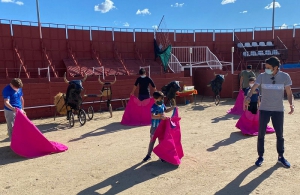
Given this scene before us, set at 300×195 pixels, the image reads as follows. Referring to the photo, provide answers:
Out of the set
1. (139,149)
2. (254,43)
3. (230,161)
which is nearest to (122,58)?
(254,43)

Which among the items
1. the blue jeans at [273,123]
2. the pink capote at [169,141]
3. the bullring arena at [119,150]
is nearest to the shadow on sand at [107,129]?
the bullring arena at [119,150]

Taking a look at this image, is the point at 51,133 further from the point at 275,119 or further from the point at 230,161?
the point at 275,119

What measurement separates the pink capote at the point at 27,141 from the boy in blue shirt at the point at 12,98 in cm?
32

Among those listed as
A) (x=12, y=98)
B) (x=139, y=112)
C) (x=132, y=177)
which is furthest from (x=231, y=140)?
(x=12, y=98)

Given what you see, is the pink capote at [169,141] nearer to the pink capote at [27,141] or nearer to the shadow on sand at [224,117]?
the pink capote at [27,141]

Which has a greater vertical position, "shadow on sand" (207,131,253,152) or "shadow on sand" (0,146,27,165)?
"shadow on sand" (207,131,253,152)

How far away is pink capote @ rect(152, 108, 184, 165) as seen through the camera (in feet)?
14.8

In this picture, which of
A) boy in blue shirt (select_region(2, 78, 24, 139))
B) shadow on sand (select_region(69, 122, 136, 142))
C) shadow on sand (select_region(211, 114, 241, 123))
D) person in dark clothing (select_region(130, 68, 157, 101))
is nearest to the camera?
boy in blue shirt (select_region(2, 78, 24, 139))

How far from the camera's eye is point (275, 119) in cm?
428

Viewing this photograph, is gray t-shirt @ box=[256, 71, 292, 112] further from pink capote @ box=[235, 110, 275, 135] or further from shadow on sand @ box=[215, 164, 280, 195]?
pink capote @ box=[235, 110, 275, 135]

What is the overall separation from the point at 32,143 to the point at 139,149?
7.25ft

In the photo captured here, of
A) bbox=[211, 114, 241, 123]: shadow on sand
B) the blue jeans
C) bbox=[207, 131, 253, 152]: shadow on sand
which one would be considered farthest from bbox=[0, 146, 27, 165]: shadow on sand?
bbox=[211, 114, 241, 123]: shadow on sand

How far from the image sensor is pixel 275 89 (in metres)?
4.19

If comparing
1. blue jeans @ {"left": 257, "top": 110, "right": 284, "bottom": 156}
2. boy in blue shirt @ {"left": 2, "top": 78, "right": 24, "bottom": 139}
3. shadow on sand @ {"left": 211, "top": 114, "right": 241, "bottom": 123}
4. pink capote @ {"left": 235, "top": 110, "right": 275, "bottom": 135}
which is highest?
boy in blue shirt @ {"left": 2, "top": 78, "right": 24, "bottom": 139}
